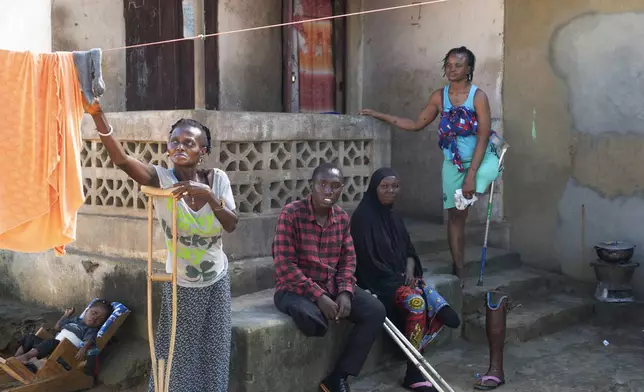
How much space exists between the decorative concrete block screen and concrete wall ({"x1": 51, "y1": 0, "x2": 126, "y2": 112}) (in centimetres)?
246

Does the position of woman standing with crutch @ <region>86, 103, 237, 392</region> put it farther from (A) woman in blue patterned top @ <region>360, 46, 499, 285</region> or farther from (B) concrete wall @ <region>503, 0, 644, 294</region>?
(B) concrete wall @ <region>503, 0, 644, 294</region>

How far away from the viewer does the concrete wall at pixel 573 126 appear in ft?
22.3

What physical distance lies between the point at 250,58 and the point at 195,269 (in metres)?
5.05

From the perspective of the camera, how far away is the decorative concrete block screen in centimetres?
538

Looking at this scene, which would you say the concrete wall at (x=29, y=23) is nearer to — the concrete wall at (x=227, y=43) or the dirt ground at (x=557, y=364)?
the concrete wall at (x=227, y=43)

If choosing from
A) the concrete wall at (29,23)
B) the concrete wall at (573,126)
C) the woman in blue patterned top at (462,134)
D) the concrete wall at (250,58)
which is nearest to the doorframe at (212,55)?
the concrete wall at (250,58)

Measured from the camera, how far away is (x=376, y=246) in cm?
534

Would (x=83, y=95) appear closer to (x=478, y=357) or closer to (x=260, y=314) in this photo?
(x=260, y=314)

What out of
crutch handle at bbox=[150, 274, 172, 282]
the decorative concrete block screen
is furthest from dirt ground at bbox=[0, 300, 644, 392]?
crutch handle at bbox=[150, 274, 172, 282]

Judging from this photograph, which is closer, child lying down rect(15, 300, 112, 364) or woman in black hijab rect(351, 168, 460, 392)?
woman in black hijab rect(351, 168, 460, 392)

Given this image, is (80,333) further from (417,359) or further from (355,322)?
(417,359)

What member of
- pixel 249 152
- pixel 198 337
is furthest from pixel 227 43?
pixel 198 337

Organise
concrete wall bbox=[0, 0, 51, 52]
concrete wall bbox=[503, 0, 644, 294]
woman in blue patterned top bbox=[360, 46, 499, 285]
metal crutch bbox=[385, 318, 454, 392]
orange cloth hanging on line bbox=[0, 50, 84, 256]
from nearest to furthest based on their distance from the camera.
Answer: orange cloth hanging on line bbox=[0, 50, 84, 256]
metal crutch bbox=[385, 318, 454, 392]
woman in blue patterned top bbox=[360, 46, 499, 285]
concrete wall bbox=[503, 0, 644, 294]
concrete wall bbox=[0, 0, 51, 52]

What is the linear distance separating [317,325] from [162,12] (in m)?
4.73
